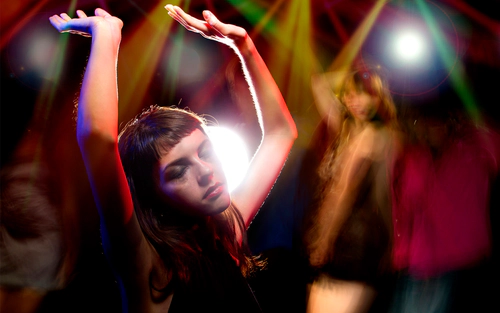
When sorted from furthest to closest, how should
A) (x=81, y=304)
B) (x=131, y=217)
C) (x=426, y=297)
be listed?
1. (x=426, y=297)
2. (x=81, y=304)
3. (x=131, y=217)

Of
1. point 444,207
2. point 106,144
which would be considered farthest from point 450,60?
point 106,144

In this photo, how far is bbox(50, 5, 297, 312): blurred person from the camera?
1.05 m

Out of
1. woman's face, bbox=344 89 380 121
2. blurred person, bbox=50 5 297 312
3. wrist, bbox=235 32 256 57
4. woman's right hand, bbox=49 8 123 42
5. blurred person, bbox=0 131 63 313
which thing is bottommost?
blurred person, bbox=0 131 63 313

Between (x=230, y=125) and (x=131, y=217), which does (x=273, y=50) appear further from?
(x=131, y=217)

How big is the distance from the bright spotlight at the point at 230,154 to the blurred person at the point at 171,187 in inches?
10.7

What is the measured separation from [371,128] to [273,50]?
0.80 m

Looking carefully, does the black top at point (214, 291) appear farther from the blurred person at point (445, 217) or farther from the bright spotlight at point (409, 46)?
the bright spotlight at point (409, 46)

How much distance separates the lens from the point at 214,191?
1.41 metres

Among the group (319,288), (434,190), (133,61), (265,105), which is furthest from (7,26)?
(434,190)

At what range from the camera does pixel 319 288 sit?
205 centimetres

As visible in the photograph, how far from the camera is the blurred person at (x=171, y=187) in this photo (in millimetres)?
1051

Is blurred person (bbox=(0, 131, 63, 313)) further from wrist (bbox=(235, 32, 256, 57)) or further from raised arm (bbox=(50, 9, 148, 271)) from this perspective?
wrist (bbox=(235, 32, 256, 57))

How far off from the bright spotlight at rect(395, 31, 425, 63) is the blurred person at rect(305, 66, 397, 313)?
0.48 metres

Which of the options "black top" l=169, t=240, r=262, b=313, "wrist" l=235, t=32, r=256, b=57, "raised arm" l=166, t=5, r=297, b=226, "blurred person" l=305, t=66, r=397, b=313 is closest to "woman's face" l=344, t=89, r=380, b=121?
"blurred person" l=305, t=66, r=397, b=313
